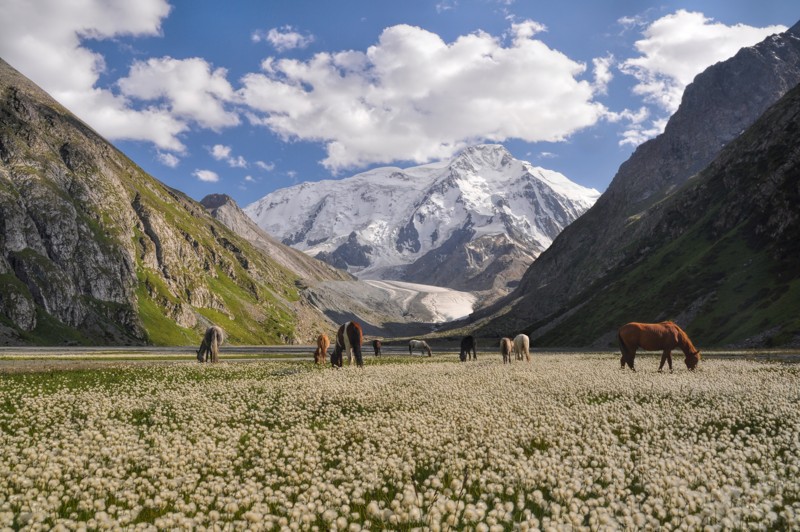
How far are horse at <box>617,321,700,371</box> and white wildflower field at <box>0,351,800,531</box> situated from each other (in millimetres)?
11817

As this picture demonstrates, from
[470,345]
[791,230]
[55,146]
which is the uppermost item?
[55,146]

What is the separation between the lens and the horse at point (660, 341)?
34.7 metres

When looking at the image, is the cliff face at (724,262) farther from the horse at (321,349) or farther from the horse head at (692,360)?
the horse at (321,349)

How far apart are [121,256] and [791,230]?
190 meters

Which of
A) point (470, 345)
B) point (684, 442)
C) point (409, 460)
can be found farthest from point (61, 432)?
point (470, 345)

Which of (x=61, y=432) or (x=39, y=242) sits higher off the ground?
(x=39, y=242)

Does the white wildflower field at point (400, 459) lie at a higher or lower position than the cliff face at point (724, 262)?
lower

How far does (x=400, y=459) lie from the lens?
11.6 metres

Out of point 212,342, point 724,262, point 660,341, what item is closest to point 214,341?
point 212,342

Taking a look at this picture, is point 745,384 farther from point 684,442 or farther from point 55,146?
point 55,146

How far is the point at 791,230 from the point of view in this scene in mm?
108875

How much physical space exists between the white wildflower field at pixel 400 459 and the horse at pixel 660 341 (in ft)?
38.8

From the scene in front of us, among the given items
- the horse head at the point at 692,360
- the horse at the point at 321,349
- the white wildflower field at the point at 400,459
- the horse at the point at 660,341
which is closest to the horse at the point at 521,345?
the horse at the point at 660,341

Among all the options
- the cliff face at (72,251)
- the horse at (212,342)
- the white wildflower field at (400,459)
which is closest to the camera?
the white wildflower field at (400,459)
